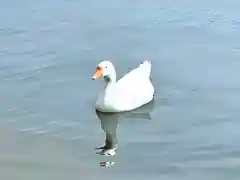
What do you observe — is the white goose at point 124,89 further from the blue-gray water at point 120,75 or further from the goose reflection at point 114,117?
the blue-gray water at point 120,75

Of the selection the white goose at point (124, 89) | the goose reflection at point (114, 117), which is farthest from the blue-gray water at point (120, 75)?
the white goose at point (124, 89)

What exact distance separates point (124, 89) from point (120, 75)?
3.54 ft

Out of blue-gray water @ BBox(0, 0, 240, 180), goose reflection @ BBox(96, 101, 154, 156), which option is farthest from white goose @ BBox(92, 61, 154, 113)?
blue-gray water @ BBox(0, 0, 240, 180)

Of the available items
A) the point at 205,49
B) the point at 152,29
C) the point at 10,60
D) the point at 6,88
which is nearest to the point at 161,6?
the point at 152,29

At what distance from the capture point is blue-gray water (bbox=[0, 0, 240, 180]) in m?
8.73

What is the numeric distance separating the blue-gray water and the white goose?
191 millimetres

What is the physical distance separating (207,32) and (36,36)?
119 inches

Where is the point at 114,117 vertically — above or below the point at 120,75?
below

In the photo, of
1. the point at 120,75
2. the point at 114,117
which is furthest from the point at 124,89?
the point at 120,75

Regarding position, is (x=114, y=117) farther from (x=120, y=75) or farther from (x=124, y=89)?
(x=120, y=75)

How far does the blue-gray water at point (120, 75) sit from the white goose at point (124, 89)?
19 centimetres

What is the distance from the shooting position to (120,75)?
1163cm

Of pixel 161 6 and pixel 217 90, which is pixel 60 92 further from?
pixel 161 6

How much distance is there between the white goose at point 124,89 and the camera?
1032 cm
